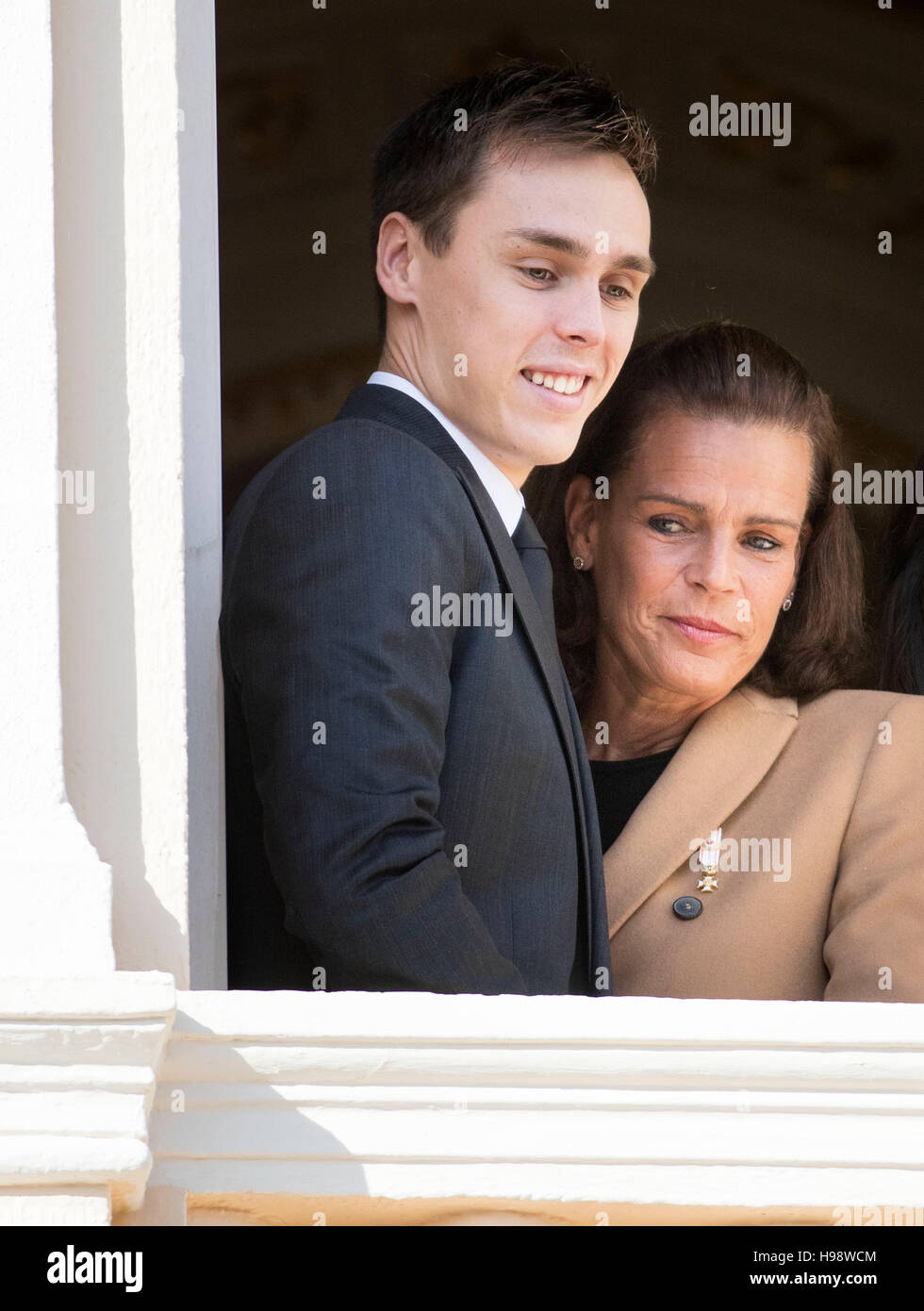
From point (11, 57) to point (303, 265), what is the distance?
5.24 feet

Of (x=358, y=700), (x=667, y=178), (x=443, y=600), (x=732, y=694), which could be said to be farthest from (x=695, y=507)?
(x=667, y=178)

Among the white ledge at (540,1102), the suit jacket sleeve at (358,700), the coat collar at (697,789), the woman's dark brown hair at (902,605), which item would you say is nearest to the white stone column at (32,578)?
the white ledge at (540,1102)

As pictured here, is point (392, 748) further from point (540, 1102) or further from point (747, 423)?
point (747, 423)

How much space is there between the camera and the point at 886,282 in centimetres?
500

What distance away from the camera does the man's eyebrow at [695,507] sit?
4.10 meters

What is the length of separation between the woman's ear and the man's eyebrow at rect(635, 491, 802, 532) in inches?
4.3

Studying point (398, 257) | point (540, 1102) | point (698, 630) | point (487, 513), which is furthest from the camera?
point (698, 630)

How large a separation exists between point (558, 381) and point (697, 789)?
0.76 m

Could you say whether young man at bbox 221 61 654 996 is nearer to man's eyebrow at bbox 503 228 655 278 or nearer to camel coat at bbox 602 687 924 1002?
man's eyebrow at bbox 503 228 655 278

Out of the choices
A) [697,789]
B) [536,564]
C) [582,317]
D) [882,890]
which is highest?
[582,317]

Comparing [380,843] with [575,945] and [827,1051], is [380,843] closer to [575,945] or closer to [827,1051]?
[575,945]

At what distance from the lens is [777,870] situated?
3881 millimetres

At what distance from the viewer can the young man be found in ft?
10.5

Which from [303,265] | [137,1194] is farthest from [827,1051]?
[303,265]
